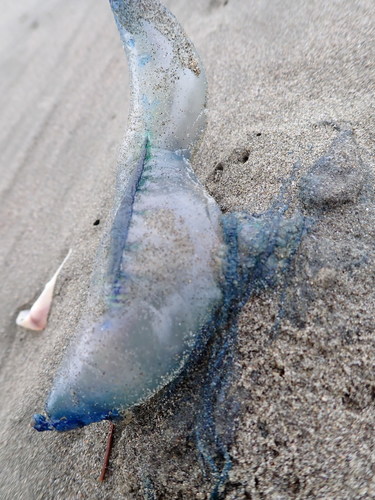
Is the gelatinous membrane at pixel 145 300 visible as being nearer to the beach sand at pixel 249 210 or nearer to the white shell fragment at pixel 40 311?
the beach sand at pixel 249 210

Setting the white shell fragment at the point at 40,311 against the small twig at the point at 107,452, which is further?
the white shell fragment at the point at 40,311

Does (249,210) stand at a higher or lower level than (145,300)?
lower

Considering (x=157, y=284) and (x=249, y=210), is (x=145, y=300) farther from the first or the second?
(x=249, y=210)

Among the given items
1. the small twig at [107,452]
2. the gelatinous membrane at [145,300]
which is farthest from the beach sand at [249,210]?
the gelatinous membrane at [145,300]

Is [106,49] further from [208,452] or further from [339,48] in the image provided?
[208,452]

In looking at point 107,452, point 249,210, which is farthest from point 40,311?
point 249,210

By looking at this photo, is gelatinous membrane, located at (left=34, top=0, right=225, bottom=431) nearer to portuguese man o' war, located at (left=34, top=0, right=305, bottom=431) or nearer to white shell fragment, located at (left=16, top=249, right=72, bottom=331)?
portuguese man o' war, located at (left=34, top=0, right=305, bottom=431)

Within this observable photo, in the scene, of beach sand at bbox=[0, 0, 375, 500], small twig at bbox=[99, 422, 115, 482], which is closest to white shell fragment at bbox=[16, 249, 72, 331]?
beach sand at bbox=[0, 0, 375, 500]
